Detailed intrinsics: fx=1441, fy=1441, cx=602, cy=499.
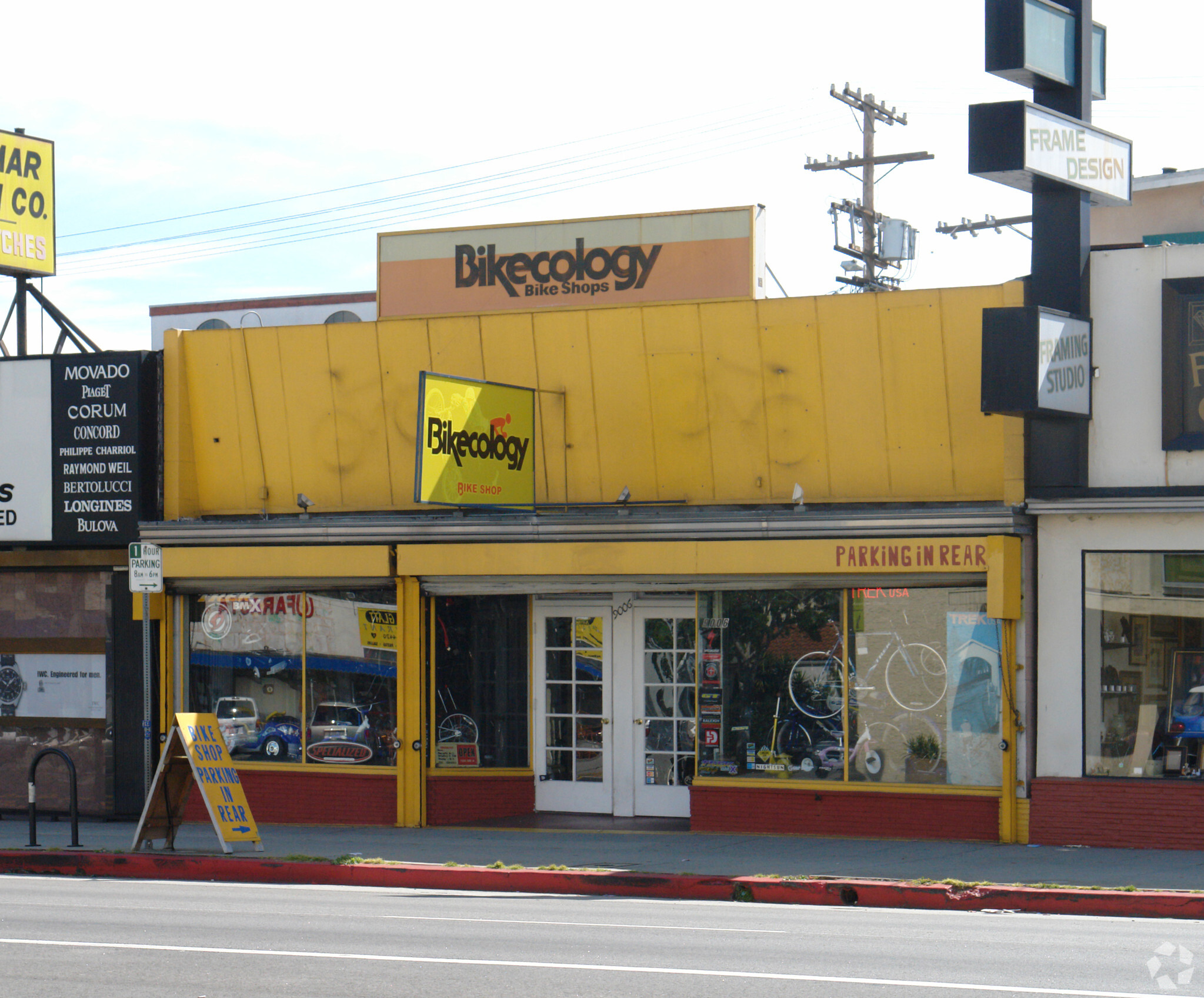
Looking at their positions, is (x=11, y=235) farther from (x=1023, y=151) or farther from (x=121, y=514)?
(x=1023, y=151)

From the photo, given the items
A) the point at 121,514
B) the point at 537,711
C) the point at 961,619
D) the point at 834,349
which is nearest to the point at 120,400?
the point at 121,514

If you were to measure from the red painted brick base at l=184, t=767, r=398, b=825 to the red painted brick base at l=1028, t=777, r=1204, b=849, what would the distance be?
6882mm

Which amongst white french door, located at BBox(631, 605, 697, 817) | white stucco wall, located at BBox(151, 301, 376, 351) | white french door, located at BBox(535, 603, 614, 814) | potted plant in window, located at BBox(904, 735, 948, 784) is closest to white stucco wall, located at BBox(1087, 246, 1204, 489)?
potted plant in window, located at BBox(904, 735, 948, 784)

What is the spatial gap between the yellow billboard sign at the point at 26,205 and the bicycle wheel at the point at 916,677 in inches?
517

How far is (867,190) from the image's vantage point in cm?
3375

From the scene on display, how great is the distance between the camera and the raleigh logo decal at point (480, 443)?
47.0 ft

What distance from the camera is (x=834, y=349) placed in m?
14.9

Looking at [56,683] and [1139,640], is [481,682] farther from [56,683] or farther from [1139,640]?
[1139,640]

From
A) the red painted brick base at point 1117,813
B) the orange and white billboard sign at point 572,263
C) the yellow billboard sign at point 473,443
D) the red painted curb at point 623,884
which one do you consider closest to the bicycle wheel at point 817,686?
the red painted brick base at point 1117,813

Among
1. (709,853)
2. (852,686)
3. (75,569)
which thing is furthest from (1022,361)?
(75,569)

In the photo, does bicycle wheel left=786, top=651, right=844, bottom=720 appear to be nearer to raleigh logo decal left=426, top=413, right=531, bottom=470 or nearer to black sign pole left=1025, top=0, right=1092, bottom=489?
black sign pole left=1025, top=0, right=1092, bottom=489

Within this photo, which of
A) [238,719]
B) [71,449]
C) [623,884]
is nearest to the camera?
[623,884]

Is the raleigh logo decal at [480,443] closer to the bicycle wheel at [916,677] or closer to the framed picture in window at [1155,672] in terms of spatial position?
the bicycle wheel at [916,677]

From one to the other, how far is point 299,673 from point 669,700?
14.0 feet
